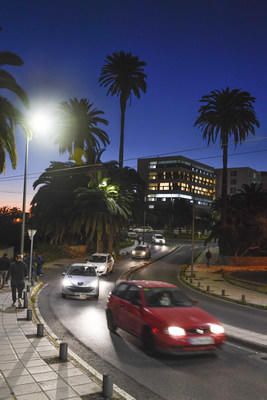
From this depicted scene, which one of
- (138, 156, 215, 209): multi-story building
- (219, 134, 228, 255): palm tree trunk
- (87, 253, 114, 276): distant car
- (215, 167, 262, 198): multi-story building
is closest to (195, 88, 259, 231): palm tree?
(219, 134, 228, 255): palm tree trunk

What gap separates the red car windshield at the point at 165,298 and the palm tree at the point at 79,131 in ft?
153

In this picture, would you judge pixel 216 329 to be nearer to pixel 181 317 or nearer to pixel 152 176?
pixel 181 317

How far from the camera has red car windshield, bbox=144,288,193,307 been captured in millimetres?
10344

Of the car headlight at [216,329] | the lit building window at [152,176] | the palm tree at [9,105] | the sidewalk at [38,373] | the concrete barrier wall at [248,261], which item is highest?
the lit building window at [152,176]

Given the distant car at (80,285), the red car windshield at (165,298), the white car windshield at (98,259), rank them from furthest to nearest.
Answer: the white car windshield at (98,259), the distant car at (80,285), the red car windshield at (165,298)

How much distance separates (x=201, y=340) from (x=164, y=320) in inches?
36.3

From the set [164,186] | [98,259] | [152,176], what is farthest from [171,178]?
[98,259]

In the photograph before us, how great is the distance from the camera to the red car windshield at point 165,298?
10.3 m

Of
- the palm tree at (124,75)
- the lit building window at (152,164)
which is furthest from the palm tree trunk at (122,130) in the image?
the lit building window at (152,164)

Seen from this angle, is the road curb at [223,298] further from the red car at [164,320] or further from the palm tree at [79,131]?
the palm tree at [79,131]

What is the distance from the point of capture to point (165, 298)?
1056cm

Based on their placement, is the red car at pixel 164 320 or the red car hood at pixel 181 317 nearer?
the red car at pixel 164 320

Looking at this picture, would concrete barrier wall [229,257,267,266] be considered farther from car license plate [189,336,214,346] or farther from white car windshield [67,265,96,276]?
car license plate [189,336,214,346]

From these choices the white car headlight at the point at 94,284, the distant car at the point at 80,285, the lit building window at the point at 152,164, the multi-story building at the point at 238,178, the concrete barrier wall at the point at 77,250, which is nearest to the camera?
the distant car at the point at 80,285
